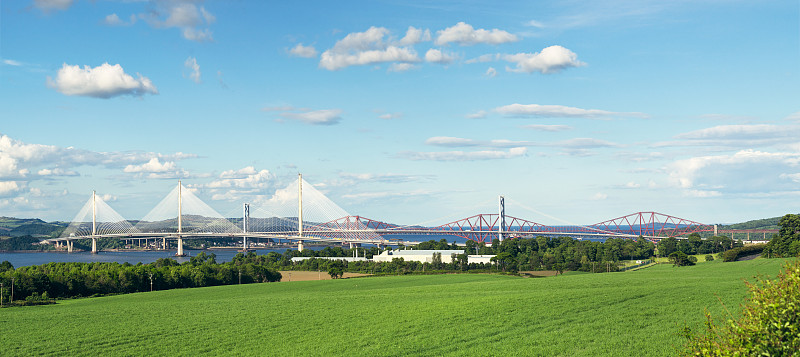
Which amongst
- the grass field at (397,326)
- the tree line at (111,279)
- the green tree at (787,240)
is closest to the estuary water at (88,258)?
the tree line at (111,279)

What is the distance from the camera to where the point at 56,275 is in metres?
54.5

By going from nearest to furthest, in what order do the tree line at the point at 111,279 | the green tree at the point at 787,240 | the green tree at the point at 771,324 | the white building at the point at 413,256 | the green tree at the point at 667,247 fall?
the green tree at the point at 771,324 < the tree line at the point at 111,279 < the green tree at the point at 787,240 < the white building at the point at 413,256 < the green tree at the point at 667,247

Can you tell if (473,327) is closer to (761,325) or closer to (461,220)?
(761,325)

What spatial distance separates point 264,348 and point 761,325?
1558cm

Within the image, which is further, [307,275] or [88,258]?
[88,258]

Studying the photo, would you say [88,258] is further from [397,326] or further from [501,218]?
[397,326]

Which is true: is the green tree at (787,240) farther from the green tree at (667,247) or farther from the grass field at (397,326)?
the grass field at (397,326)

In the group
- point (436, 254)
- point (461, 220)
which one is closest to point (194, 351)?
point (436, 254)

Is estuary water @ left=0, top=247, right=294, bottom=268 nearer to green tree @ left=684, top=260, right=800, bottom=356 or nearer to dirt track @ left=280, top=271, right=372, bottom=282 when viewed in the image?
dirt track @ left=280, top=271, right=372, bottom=282

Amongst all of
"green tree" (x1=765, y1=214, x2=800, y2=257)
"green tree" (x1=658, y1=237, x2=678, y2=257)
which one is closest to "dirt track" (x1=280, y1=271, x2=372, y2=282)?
"green tree" (x1=765, y1=214, x2=800, y2=257)

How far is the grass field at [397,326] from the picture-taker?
18312 mm

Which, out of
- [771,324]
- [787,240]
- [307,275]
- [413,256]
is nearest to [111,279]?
[307,275]

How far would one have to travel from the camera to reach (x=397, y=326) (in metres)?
22.8

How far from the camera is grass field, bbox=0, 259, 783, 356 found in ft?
60.1
